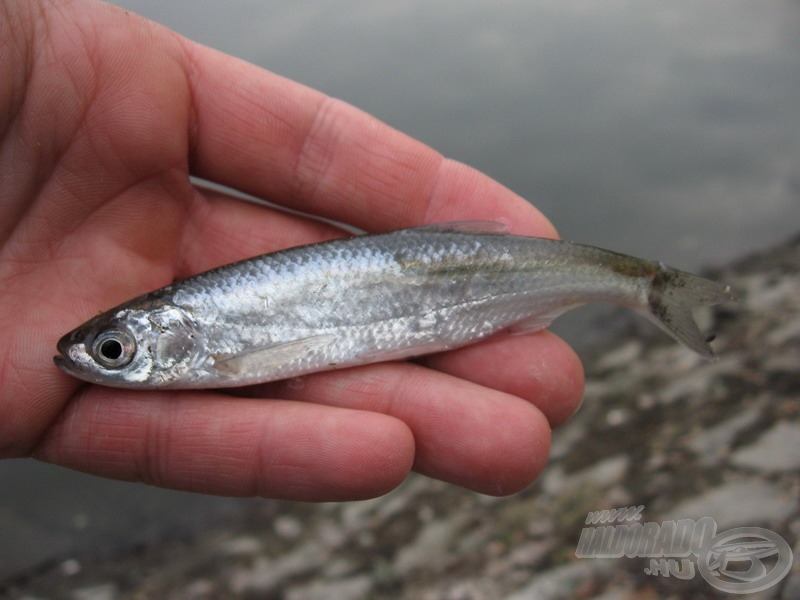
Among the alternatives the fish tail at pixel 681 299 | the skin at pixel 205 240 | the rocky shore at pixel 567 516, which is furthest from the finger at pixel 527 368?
the rocky shore at pixel 567 516

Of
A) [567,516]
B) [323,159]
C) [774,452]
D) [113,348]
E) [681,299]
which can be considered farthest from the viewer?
[567,516]

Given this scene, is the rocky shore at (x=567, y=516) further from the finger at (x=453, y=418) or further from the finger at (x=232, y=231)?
the finger at (x=232, y=231)

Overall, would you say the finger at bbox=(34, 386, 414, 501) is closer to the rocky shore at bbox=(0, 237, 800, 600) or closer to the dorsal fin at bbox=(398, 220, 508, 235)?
the dorsal fin at bbox=(398, 220, 508, 235)

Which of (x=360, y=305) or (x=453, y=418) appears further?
(x=360, y=305)

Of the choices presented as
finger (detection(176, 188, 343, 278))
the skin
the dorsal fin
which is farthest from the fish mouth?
the dorsal fin

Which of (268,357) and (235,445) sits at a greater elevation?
(268,357)

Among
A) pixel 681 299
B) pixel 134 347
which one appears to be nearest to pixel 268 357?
pixel 134 347

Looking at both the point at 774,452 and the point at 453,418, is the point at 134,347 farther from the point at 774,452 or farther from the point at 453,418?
the point at 774,452
